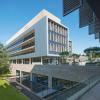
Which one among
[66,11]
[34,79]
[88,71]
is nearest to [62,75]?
[88,71]

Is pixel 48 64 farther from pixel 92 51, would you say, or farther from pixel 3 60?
pixel 92 51

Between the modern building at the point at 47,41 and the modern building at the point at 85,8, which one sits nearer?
the modern building at the point at 85,8

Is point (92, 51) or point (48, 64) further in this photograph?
point (92, 51)

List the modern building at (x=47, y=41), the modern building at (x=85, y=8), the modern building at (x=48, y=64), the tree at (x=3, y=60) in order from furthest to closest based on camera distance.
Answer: the tree at (x=3, y=60), the modern building at (x=47, y=41), the modern building at (x=48, y=64), the modern building at (x=85, y=8)

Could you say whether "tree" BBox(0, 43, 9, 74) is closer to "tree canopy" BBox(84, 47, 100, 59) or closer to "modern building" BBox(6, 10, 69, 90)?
"modern building" BBox(6, 10, 69, 90)

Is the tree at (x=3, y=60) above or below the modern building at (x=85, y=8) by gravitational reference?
below

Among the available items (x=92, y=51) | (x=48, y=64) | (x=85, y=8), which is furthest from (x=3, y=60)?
(x=85, y=8)

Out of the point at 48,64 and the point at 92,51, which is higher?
the point at 92,51

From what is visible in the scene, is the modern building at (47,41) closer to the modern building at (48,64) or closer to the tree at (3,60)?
the modern building at (48,64)

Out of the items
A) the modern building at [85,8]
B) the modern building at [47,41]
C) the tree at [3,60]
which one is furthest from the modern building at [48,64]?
the modern building at [85,8]

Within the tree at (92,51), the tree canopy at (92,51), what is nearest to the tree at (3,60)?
the tree at (92,51)

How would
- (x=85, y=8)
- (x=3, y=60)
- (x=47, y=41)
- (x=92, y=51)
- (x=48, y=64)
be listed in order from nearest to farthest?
(x=85, y=8) → (x=48, y=64) → (x=47, y=41) → (x=3, y=60) → (x=92, y=51)

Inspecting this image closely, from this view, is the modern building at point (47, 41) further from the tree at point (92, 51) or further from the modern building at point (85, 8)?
the modern building at point (85, 8)

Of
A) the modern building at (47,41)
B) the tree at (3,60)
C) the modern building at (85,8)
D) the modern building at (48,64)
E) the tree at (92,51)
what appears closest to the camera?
the modern building at (85,8)
